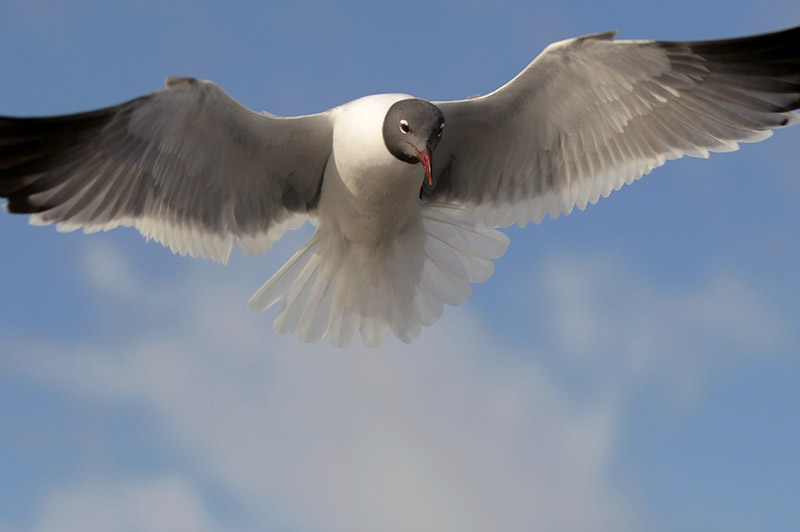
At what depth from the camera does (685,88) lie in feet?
20.7

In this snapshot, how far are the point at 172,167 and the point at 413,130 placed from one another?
5.32ft

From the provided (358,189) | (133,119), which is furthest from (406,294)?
(133,119)

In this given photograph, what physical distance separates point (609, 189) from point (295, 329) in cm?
250

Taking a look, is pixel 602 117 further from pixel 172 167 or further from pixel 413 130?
pixel 172 167

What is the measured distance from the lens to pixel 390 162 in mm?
5879

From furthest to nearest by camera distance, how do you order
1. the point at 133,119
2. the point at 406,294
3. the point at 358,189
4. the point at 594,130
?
1. the point at 406,294
2. the point at 594,130
3. the point at 358,189
4. the point at 133,119

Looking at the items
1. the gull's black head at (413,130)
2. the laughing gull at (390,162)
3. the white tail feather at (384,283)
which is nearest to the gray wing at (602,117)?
the laughing gull at (390,162)

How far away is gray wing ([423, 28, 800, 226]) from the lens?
20.2ft

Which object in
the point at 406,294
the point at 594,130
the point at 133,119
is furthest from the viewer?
the point at 406,294

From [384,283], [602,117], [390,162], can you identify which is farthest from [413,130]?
[384,283]

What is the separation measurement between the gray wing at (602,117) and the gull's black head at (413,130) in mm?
706

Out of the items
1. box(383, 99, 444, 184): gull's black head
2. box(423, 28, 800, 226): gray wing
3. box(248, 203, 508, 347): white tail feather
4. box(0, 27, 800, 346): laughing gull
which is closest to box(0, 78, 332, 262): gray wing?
box(0, 27, 800, 346): laughing gull

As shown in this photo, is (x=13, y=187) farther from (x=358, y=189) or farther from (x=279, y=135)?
(x=358, y=189)

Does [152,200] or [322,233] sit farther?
[322,233]
